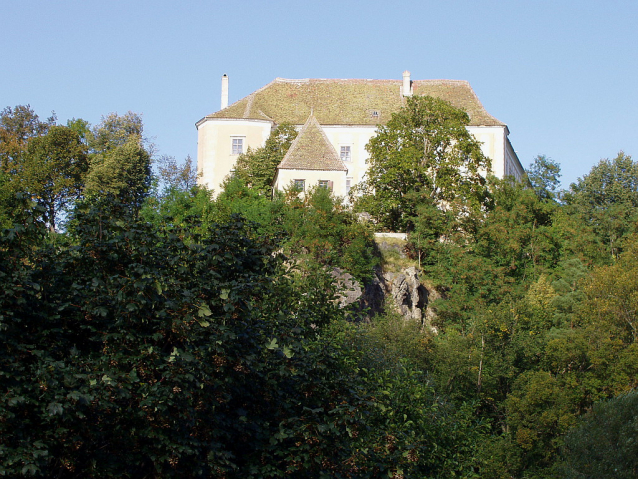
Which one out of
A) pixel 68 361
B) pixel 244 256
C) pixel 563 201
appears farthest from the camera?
pixel 563 201

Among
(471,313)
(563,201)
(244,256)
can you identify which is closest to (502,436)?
(471,313)

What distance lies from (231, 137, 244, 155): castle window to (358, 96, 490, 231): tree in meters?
10.8

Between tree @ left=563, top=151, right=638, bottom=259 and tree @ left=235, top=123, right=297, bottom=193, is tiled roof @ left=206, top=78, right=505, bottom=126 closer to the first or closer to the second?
tree @ left=235, top=123, right=297, bottom=193

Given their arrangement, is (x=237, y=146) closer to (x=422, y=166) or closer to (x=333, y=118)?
(x=333, y=118)

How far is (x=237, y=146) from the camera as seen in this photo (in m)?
61.0

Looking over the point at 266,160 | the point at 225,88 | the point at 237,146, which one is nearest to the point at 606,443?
the point at 266,160

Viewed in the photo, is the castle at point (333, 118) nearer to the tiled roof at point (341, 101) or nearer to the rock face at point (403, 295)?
the tiled roof at point (341, 101)

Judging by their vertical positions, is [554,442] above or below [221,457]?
below

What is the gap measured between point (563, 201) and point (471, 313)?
89.1ft

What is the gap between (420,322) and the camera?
1918 inches

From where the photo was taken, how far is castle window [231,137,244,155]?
6091 cm

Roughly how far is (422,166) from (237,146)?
14.9 metres

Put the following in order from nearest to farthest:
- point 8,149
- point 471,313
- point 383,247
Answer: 1. point 471,313
2. point 383,247
3. point 8,149

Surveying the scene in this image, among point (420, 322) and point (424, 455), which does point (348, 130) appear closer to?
point (420, 322)
